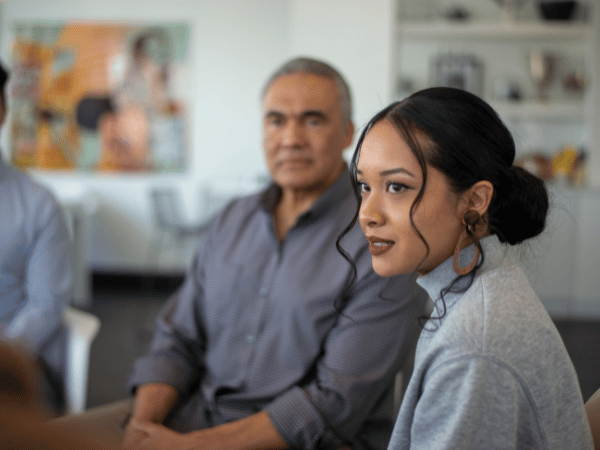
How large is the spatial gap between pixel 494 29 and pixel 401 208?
422 centimetres

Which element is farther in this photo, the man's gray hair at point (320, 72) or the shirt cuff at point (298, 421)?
the man's gray hair at point (320, 72)

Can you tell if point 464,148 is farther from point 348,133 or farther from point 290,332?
point 348,133

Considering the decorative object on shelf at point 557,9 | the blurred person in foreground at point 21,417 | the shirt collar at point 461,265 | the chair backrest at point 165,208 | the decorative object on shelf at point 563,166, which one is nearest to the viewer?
the blurred person in foreground at point 21,417

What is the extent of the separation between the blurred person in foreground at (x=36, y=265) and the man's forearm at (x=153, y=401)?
373 mm

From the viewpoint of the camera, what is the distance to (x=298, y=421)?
110cm

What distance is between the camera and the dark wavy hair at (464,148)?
2.27 ft

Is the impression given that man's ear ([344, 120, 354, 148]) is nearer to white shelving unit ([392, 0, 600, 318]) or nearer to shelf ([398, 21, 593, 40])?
white shelving unit ([392, 0, 600, 318])

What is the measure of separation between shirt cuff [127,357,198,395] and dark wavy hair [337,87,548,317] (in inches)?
31.8

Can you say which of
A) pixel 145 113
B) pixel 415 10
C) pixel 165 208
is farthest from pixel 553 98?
pixel 145 113

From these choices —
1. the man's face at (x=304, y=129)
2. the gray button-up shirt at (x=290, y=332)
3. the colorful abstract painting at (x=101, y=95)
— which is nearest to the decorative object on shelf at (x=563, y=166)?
the colorful abstract painting at (x=101, y=95)

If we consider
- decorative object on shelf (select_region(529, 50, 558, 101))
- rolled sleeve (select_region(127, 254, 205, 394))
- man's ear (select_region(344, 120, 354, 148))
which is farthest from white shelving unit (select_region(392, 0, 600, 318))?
rolled sleeve (select_region(127, 254, 205, 394))

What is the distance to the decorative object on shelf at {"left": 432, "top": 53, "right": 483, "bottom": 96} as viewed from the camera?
15.0 ft

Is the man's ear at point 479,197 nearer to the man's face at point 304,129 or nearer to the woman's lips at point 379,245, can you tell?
the woman's lips at point 379,245

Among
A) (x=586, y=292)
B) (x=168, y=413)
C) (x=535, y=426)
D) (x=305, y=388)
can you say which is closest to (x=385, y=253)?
(x=535, y=426)
